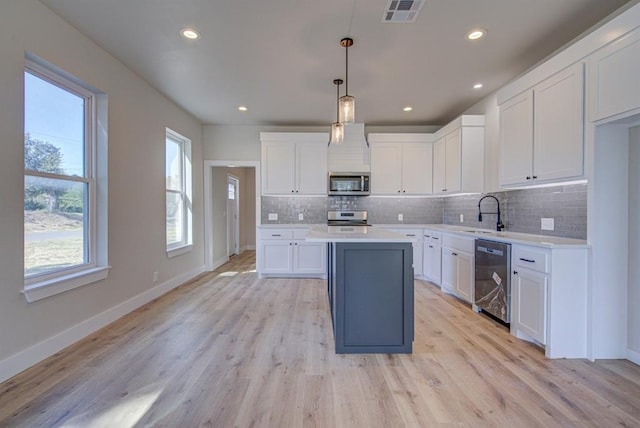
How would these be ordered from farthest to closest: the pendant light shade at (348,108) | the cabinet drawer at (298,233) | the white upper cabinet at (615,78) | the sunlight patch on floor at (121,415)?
the cabinet drawer at (298,233) < the pendant light shade at (348,108) < the white upper cabinet at (615,78) < the sunlight patch on floor at (121,415)

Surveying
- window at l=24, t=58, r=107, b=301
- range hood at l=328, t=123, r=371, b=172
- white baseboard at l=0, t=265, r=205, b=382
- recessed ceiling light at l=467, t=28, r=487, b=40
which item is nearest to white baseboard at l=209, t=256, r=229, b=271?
white baseboard at l=0, t=265, r=205, b=382

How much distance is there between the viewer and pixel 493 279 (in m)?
2.92

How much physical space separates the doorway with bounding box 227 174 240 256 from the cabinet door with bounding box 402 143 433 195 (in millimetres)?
4117

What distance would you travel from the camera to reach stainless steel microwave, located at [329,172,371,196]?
4949 mm

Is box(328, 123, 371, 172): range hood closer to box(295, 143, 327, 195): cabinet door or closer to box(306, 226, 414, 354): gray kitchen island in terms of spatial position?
box(295, 143, 327, 195): cabinet door

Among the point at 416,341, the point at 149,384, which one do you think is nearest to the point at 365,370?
the point at 416,341

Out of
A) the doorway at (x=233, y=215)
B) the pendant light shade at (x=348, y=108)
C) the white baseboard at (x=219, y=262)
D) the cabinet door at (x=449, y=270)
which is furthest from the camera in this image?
the doorway at (x=233, y=215)

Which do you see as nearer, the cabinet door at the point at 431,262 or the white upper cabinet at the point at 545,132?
the white upper cabinet at the point at 545,132

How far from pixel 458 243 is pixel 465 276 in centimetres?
41

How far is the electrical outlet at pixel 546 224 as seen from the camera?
9.36 feet

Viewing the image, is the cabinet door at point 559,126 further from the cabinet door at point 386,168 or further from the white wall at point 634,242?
the cabinet door at point 386,168

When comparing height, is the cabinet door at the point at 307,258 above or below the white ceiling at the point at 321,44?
below

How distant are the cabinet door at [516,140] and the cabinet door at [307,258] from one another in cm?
281

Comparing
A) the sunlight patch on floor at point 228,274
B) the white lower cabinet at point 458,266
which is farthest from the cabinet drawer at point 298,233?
the white lower cabinet at point 458,266
